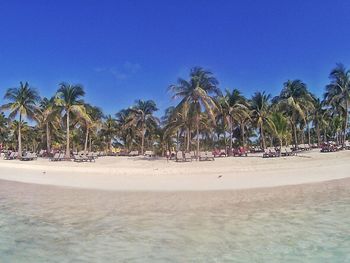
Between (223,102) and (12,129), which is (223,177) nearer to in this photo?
(223,102)

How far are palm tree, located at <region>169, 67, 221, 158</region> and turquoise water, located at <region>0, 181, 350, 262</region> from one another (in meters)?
20.6

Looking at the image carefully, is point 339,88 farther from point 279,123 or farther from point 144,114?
point 144,114

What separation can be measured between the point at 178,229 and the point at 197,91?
26.5m

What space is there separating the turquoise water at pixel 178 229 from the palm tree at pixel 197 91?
20.6 meters

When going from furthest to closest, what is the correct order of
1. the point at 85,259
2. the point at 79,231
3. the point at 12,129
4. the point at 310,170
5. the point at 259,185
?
the point at 12,129, the point at 310,170, the point at 259,185, the point at 79,231, the point at 85,259

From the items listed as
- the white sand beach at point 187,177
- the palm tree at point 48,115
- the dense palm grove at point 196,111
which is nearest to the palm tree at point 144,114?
the dense palm grove at point 196,111

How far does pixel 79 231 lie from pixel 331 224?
5.61m

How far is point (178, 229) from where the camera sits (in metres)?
8.67

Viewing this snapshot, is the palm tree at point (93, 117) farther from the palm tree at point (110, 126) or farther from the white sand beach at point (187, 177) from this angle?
the white sand beach at point (187, 177)

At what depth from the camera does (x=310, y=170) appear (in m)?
24.3

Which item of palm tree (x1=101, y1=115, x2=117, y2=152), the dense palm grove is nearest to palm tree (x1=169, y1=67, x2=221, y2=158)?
the dense palm grove

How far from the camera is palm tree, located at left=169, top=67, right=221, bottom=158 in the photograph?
3459cm

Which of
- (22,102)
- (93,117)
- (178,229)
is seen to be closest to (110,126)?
(93,117)

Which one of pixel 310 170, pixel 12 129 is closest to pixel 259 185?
pixel 310 170
